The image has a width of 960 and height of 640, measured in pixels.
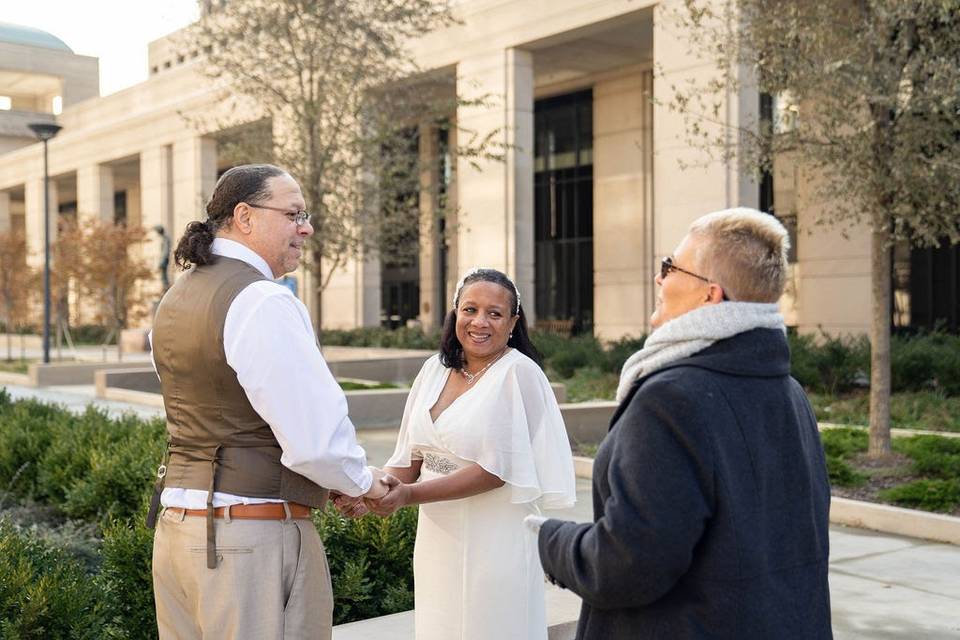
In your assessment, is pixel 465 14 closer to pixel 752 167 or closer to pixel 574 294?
pixel 574 294

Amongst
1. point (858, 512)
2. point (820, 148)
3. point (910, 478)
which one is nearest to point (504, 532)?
point (858, 512)

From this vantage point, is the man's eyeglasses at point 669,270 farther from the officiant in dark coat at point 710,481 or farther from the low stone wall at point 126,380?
the low stone wall at point 126,380

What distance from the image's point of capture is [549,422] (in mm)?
3701

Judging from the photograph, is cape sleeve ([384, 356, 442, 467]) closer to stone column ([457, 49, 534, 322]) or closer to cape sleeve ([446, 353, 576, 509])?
cape sleeve ([446, 353, 576, 509])

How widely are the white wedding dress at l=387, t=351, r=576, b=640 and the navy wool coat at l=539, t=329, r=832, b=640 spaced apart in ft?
3.89

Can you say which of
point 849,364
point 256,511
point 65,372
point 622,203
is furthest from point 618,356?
point 256,511

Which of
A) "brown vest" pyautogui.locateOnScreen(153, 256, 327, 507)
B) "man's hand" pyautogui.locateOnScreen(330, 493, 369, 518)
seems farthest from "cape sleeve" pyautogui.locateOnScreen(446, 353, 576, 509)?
"brown vest" pyautogui.locateOnScreen(153, 256, 327, 507)

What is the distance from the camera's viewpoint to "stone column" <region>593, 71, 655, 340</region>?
29.1 m

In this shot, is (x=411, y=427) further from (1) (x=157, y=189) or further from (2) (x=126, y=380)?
(1) (x=157, y=189)

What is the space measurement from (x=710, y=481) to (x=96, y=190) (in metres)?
45.7

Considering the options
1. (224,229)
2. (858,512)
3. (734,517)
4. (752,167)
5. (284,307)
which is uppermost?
(752,167)

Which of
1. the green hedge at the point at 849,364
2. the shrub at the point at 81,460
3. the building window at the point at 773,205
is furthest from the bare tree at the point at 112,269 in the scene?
the shrub at the point at 81,460

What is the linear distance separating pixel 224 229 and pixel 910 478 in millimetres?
8023

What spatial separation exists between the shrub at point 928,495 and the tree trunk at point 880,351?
139cm
